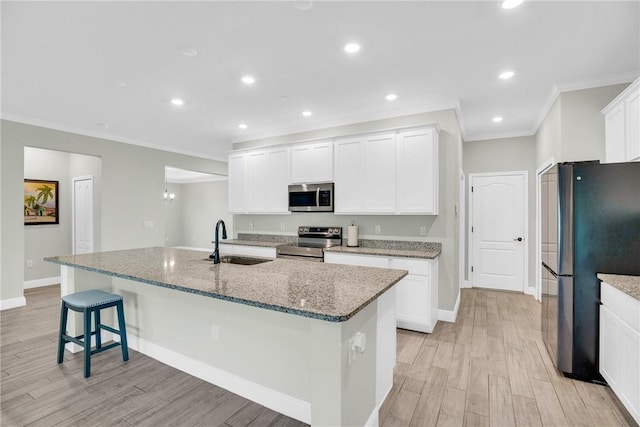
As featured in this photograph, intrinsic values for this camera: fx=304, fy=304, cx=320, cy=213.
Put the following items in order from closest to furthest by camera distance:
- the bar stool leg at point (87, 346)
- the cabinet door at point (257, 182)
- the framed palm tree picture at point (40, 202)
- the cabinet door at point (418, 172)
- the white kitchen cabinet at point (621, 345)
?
the white kitchen cabinet at point (621, 345) < the bar stool leg at point (87, 346) < the cabinet door at point (418, 172) < the cabinet door at point (257, 182) < the framed palm tree picture at point (40, 202)

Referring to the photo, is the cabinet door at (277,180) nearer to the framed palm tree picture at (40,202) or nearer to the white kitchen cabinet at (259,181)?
the white kitchen cabinet at (259,181)

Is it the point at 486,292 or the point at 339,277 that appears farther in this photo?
the point at 486,292

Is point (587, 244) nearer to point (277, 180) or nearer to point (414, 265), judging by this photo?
point (414, 265)

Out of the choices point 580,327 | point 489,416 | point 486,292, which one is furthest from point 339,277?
point 486,292

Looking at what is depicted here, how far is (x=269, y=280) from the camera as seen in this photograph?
195cm

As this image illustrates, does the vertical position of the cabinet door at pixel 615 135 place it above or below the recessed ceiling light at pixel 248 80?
below

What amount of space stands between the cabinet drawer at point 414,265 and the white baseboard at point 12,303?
527cm

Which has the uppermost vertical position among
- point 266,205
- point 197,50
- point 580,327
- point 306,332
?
point 197,50

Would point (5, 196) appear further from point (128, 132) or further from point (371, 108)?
point (371, 108)

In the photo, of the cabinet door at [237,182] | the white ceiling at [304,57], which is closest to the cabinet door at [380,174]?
the white ceiling at [304,57]

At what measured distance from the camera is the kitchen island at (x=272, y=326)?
4.76ft

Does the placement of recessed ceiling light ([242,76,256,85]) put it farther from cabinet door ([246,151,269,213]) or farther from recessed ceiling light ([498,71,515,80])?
recessed ceiling light ([498,71,515,80])

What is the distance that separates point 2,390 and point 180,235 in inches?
359

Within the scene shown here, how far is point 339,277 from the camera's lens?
2.04 meters
